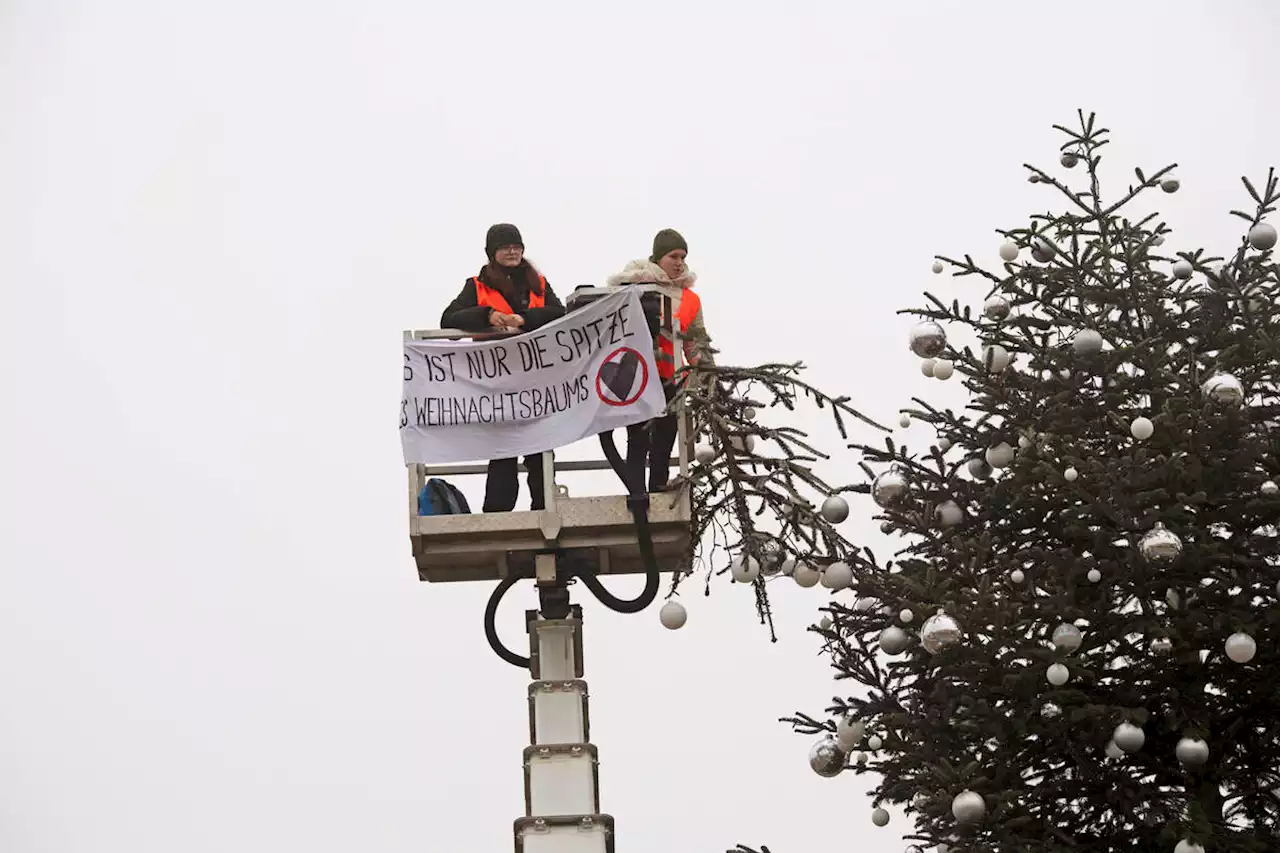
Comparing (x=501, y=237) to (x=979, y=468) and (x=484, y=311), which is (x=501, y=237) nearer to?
(x=484, y=311)

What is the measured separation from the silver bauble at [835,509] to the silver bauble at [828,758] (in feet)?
3.66

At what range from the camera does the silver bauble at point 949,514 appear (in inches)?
468

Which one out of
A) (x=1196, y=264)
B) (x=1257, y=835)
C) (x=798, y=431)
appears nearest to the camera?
(x=1257, y=835)

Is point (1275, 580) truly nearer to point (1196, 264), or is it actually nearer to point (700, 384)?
point (1196, 264)

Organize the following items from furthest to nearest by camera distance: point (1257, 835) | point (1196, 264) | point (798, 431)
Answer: point (798, 431) → point (1196, 264) → point (1257, 835)

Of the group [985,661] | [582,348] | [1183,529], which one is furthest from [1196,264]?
[582,348]

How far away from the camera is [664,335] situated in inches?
545

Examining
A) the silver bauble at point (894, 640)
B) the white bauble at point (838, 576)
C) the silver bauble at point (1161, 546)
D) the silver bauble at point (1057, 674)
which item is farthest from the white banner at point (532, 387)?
the silver bauble at point (1161, 546)

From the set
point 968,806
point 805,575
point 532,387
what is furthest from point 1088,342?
point 532,387

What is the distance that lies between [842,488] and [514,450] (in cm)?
233

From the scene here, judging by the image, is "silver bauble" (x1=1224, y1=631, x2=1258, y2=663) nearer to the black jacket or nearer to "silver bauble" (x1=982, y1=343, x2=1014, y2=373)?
"silver bauble" (x1=982, y1=343, x2=1014, y2=373)

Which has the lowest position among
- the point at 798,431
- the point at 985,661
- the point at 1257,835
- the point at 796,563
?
the point at 1257,835

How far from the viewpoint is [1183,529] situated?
445 inches

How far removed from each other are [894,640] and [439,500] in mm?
3477
